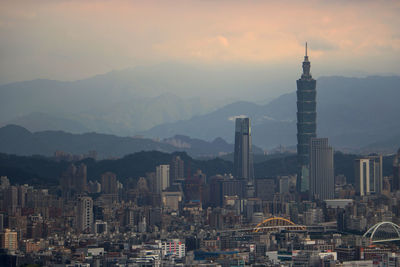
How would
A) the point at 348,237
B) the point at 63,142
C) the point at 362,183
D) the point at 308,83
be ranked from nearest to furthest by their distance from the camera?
the point at 348,237 < the point at 362,183 < the point at 308,83 < the point at 63,142

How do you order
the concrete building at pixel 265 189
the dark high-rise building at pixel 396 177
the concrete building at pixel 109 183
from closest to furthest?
the concrete building at pixel 109 183
the dark high-rise building at pixel 396 177
the concrete building at pixel 265 189

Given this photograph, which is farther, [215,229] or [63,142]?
[63,142]

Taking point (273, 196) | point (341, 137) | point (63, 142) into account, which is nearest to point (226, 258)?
point (273, 196)

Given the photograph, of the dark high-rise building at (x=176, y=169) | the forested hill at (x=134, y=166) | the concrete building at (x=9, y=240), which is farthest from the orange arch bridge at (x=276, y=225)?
the dark high-rise building at (x=176, y=169)

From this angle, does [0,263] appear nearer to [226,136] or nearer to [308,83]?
[308,83]

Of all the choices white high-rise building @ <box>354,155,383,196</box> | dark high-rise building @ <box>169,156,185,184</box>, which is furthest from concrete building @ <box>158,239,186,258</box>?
dark high-rise building @ <box>169,156,185,184</box>

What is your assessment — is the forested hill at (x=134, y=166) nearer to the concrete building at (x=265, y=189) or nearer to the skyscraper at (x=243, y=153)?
the skyscraper at (x=243, y=153)

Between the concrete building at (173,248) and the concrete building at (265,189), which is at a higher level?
the concrete building at (265,189)
